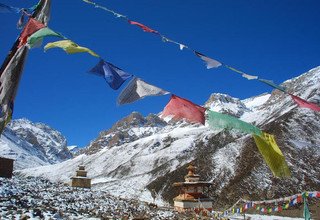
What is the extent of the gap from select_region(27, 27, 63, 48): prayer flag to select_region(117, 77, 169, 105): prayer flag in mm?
1879

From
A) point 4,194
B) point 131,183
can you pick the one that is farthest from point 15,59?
point 131,183

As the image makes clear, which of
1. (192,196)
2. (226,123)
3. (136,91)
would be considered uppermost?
(192,196)

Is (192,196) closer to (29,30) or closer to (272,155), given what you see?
(272,155)

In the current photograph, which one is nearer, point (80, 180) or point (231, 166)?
point (80, 180)

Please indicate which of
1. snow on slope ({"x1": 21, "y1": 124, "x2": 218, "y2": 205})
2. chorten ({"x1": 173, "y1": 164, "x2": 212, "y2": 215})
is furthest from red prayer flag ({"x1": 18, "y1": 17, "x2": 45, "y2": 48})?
snow on slope ({"x1": 21, "y1": 124, "x2": 218, "y2": 205})

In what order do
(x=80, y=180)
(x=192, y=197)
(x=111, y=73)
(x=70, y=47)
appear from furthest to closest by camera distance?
(x=80, y=180) → (x=192, y=197) → (x=111, y=73) → (x=70, y=47)

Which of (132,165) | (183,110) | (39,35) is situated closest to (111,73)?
(39,35)

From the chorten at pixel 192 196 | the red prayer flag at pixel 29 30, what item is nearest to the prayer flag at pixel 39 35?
the red prayer flag at pixel 29 30

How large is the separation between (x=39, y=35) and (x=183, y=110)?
11.6 ft

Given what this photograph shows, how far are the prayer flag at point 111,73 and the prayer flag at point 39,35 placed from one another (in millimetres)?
1185

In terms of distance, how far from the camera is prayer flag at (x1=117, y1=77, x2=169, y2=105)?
734 cm

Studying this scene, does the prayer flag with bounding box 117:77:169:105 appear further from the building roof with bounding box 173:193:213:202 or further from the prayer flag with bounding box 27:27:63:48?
the building roof with bounding box 173:193:213:202

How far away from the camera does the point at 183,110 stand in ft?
24.5

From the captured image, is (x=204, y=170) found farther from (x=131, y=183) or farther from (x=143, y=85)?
(x=143, y=85)
